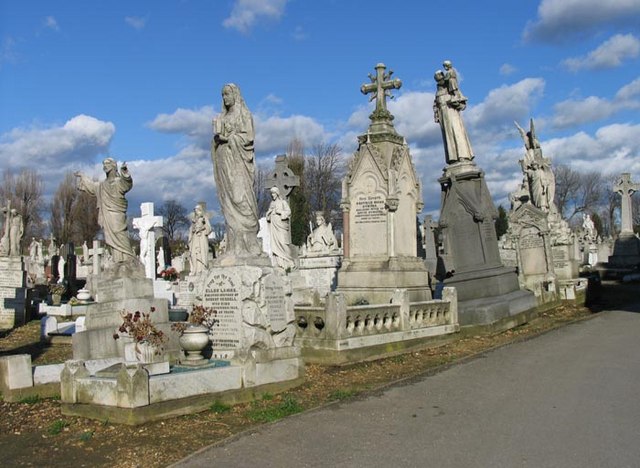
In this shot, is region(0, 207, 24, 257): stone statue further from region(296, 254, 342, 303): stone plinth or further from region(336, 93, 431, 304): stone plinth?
region(336, 93, 431, 304): stone plinth

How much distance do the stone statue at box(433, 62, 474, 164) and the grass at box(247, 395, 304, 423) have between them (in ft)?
35.2

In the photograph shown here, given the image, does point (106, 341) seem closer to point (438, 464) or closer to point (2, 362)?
point (2, 362)

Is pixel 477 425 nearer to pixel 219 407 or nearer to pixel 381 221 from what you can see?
pixel 219 407

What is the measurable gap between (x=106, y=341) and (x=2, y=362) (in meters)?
2.29

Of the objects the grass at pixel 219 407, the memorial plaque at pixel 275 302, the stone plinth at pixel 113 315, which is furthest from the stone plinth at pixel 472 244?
the grass at pixel 219 407

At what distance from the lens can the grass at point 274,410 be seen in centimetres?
727

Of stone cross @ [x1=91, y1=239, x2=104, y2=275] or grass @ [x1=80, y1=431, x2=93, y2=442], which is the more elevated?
stone cross @ [x1=91, y1=239, x2=104, y2=275]

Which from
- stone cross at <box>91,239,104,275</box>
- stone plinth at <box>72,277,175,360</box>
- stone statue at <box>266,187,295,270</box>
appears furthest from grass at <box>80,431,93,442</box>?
stone cross at <box>91,239,104,275</box>

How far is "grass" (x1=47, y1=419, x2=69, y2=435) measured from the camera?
705 cm

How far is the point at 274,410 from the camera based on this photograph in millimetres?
7613

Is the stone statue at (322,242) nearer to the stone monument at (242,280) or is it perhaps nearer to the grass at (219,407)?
the stone monument at (242,280)

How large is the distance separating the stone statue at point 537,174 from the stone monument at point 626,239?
7482 mm

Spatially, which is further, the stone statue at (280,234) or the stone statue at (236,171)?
the stone statue at (280,234)

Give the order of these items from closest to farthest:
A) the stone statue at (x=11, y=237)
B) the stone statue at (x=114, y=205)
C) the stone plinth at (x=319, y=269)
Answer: the stone statue at (x=114, y=205), the stone plinth at (x=319, y=269), the stone statue at (x=11, y=237)
